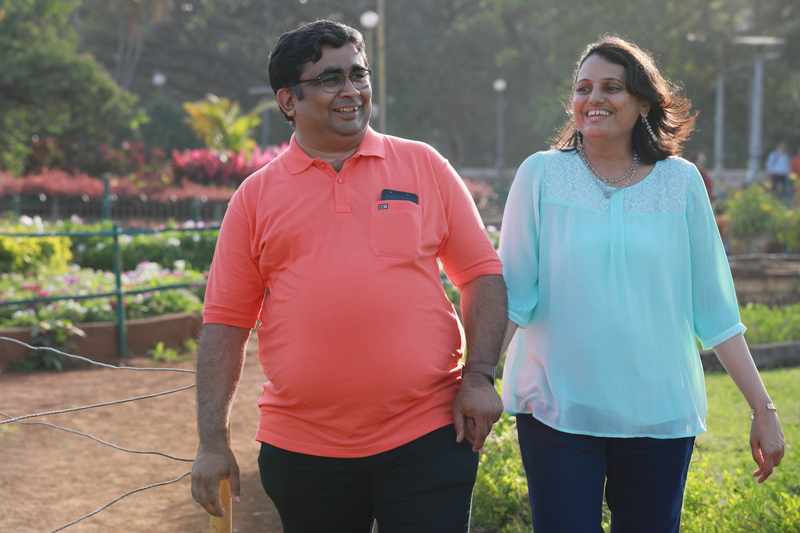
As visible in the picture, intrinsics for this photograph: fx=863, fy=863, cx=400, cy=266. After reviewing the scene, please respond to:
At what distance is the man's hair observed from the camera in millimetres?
2184

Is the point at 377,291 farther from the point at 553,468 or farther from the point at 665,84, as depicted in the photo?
the point at 665,84

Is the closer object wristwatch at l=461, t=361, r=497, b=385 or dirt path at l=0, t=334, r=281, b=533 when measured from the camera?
wristwatch at l=461, t=361, r=497, b=385

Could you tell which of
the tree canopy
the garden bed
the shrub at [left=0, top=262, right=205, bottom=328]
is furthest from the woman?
the tree canopy

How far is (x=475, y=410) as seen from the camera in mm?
2094

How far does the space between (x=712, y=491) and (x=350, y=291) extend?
2.02m

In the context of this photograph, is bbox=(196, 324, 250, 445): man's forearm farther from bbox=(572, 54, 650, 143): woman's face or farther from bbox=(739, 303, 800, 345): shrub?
bbox=(739, 303, 800, 345): shrub

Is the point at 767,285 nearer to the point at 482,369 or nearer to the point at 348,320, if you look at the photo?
the point at 482,369

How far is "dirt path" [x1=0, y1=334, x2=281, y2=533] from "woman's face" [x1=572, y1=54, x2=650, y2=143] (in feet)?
7.96

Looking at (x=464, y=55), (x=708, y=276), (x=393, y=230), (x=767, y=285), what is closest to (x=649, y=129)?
(x=708, y=276)

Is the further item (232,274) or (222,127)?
(222,127)

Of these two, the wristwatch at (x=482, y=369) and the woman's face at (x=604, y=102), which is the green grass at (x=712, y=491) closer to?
the wristwatch at (x=482, y=369)

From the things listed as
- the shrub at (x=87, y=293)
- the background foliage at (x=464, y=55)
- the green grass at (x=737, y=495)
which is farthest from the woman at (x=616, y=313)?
the background foliage at (x=464, y=55)

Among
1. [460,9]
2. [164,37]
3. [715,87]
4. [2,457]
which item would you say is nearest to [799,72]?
[715,87]

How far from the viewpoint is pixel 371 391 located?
2102 mm
